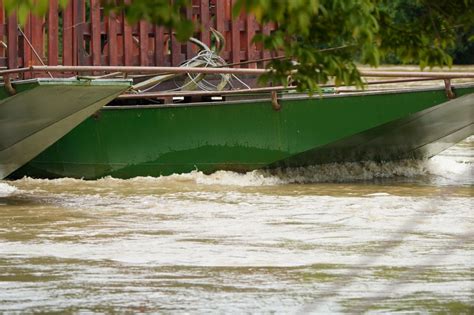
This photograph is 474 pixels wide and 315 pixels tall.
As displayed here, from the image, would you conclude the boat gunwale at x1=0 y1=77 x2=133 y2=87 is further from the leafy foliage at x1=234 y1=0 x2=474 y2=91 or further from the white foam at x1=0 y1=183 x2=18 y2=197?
the leafy foliage at x1=234 y1=0 x2=474 y2=91

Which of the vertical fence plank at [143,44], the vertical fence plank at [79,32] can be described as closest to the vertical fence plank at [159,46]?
the vertical fence plank at [143,44]

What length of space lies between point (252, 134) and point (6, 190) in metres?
2.59

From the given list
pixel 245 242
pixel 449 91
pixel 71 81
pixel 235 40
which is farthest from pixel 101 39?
pixel 245 242

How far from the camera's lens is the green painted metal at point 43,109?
38.9 feet

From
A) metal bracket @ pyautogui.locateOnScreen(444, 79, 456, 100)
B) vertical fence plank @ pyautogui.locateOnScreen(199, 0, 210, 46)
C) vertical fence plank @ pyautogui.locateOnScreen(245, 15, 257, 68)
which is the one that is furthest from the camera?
vertical fence plank @ pyautogui.locateOnScreen(245, 15, 257, 68)

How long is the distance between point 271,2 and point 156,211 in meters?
7.45

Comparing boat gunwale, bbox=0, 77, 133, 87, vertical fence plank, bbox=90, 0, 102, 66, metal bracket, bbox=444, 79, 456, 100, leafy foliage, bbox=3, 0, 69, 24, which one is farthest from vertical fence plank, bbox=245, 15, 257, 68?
leafy foliage, bbox=3, 0, 69, 24

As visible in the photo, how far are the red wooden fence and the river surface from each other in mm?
1317

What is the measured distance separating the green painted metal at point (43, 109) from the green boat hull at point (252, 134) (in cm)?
98

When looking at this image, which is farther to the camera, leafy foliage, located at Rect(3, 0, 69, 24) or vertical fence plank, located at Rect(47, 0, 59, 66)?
vertical fence plank, located at Rect(47, 0, 59, 66)

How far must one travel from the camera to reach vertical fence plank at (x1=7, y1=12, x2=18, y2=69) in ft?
43.9

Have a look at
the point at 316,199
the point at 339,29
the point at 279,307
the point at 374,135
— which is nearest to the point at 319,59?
the point at 339,29

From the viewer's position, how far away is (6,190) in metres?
13.4

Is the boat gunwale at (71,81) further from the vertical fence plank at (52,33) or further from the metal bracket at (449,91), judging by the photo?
the metal bracket at (449,91)
